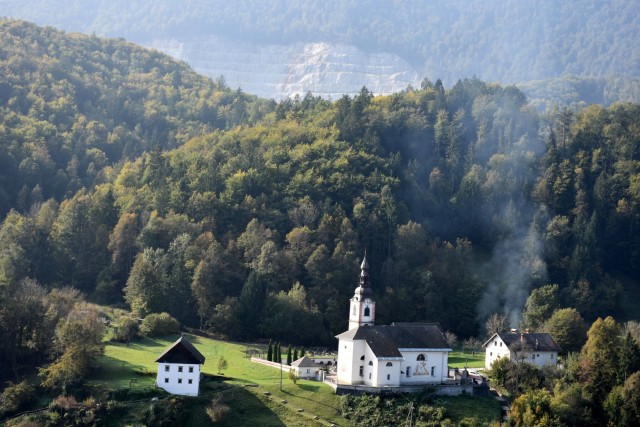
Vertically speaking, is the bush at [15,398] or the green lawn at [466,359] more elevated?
the green lawn at [466,359]

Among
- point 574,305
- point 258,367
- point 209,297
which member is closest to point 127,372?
point 258,367

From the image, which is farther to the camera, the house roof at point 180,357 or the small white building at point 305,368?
the small white building at point 305,368

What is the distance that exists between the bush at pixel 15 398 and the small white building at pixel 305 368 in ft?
58.2

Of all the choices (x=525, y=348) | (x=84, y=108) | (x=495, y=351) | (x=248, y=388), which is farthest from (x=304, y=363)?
(x=84, y=108)

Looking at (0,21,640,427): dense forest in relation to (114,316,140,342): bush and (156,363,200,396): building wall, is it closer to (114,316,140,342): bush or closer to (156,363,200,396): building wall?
(114,316,140,342): bush

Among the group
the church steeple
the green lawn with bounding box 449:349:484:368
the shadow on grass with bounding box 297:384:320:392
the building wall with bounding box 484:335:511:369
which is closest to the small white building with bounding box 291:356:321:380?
the shadow on grass with bounding box 297:384:320:392

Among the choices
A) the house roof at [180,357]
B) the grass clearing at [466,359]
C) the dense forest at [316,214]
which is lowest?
the house roof at [180,357]

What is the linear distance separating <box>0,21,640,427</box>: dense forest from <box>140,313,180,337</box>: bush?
3674mm

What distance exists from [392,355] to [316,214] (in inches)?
1416

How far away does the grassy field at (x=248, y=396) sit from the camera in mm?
73812

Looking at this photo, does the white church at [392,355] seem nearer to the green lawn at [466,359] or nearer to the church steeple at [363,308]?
the church steeple at [363,308]

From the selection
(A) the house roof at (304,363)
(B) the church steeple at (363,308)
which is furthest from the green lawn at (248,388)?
(B) the church steeple at (363,308)

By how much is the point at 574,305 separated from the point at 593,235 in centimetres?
1120

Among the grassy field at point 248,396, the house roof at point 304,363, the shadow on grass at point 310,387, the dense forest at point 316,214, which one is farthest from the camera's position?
the dense forest at point 316,214
